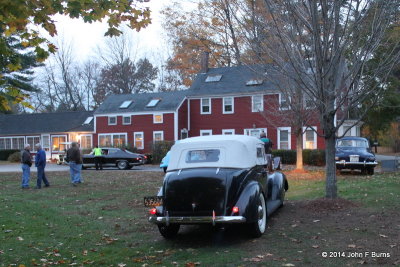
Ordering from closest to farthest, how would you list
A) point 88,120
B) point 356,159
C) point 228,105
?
point 356,159, point 228,105, point 88,120

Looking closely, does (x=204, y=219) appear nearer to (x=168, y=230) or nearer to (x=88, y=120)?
(x=168, y=230)

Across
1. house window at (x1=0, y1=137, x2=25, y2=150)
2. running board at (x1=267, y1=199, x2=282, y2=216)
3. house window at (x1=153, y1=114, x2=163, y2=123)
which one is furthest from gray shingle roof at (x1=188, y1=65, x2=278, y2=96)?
running board at (x1=267, y1=199, x2=282, y2=216)

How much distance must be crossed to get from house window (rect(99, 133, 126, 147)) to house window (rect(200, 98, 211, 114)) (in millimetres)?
7892

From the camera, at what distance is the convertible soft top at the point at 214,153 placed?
27.0ft

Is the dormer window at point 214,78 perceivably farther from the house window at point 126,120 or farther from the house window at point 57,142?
the house window at point 57,142

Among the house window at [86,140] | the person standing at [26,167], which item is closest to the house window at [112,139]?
the house window at [86,140]

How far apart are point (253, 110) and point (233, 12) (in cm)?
2693

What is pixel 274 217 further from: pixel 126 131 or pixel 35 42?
pixel 126 131

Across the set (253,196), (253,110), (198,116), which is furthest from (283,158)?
(253,196)

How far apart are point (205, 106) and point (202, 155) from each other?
101 ft

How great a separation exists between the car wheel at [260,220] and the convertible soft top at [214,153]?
697mm

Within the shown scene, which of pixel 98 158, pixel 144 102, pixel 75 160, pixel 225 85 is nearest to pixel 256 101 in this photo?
pixel 225 85

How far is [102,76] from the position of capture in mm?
63656

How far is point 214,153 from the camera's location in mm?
8430
